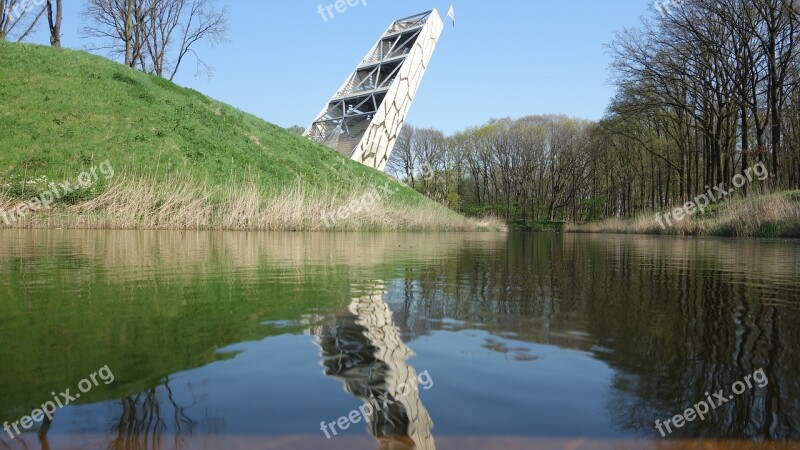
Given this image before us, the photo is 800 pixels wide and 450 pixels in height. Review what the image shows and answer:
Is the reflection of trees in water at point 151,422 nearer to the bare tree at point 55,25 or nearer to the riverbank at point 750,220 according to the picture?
the riverbank at point 750,220

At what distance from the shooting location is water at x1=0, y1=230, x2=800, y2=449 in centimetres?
82

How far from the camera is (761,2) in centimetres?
1783

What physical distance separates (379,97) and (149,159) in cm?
2146

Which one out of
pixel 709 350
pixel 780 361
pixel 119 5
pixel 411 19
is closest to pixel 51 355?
pixel 709 350

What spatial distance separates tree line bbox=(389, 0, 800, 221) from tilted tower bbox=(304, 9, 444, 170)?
30.1 ft

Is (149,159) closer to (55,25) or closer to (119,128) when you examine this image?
(119,128)

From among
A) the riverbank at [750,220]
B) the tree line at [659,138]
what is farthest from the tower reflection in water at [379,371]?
the tree line at [659,138]

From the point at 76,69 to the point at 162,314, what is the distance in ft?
77.7

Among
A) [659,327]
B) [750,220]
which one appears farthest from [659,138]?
[659,327]

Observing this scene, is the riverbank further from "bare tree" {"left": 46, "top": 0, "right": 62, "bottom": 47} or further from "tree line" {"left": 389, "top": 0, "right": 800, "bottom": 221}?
"bare tree" {"left": 46, "top": 0, "right": 62, "bottom": 47}

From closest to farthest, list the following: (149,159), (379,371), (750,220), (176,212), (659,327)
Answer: (379,371) < (659,327) < (176,212) < (750,220) < (149,159)

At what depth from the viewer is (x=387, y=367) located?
114 centimetres

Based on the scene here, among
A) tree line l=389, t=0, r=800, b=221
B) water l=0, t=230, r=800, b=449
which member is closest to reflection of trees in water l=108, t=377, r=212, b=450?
water l=0, t=230, r=800, b=449

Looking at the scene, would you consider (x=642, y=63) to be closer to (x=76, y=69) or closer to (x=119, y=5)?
(x=76, y=69)
